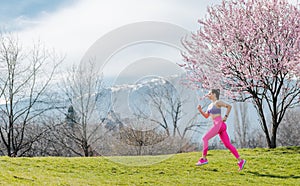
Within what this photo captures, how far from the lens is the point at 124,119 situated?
21703mm

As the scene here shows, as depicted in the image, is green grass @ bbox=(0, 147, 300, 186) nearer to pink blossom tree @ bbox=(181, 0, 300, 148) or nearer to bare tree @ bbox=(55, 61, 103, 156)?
pink blossom tree @ bbox=(181, 0, 300, 148)

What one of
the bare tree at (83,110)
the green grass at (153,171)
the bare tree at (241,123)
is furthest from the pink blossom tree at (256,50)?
the bare tree at (241,123)

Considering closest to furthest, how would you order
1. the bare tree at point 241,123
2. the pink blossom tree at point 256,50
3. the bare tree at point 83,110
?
the pink blossom tree at point 256,50 → the bare tree at point 83,110 → the bare tree at point 241,123

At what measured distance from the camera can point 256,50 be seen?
58.3ft

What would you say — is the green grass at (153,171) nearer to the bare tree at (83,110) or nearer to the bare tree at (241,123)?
the bare tree at (83,110)

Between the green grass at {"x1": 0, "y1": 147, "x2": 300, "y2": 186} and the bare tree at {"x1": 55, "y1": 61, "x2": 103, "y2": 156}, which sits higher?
the bare tree at {"x1": 55, "y1": 61, "x2": 103, "y2": 156}

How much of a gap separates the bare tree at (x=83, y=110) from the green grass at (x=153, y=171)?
38.7 ft

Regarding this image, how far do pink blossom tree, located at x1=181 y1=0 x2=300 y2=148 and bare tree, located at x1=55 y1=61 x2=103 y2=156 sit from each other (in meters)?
9.52

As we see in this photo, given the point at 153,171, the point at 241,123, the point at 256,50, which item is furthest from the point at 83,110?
the point at 241,123

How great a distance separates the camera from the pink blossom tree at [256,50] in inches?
682

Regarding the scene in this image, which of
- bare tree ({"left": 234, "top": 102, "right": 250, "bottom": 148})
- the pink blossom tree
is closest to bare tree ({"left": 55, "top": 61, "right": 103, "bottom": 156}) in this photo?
the pink blossom tree

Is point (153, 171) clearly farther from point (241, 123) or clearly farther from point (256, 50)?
point (241, 123)

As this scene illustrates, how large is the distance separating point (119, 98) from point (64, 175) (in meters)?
4.66

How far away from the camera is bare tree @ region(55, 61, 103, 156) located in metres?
25.6
